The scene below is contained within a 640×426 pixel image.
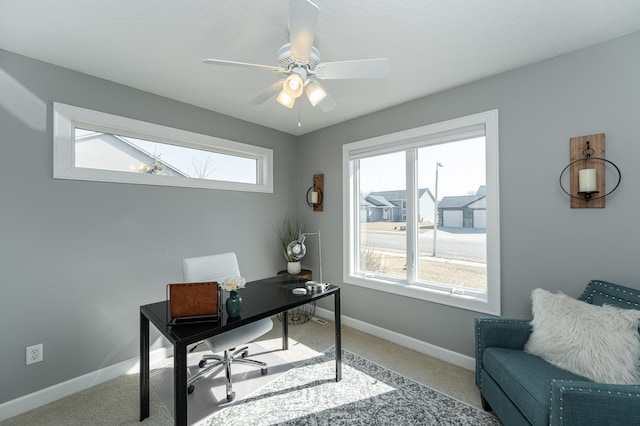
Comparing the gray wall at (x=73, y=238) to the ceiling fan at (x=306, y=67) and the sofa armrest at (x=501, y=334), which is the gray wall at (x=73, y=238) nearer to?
the ceiling fan at (x=306, y=67)

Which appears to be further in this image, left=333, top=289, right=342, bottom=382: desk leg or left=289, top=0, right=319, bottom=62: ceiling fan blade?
left=333, top=289, right=342, bottom=382: desk leg

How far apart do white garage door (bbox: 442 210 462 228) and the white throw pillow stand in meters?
0.96

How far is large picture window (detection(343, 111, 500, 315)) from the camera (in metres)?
2.37

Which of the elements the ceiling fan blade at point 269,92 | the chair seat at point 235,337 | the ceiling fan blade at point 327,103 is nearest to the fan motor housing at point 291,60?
the ceiling fan blade at point 269,92

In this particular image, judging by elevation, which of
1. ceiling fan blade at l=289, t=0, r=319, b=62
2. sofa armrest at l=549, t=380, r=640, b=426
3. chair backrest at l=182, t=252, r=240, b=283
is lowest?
sofa armrest at l=549, t=380, r=640, b=426

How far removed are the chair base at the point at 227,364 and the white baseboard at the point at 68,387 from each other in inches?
24.3

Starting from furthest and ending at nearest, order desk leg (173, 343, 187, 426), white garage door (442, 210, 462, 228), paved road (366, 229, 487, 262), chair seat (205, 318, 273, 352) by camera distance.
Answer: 1. white garage door (442, 210, 462, 228)
2. paved road (366, 229, 487, 262)
3. chair seat (205, 318, 273, 352)
4. desk leg (173, 343, 187, 426)

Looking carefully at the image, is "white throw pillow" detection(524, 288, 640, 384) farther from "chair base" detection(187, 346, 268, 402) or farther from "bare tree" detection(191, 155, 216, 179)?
"bare tree" detection(191, 155, 216, 179)

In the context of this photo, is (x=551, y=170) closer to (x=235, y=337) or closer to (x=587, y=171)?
(x=587, y=171)

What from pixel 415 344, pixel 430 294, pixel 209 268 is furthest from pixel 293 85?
pixel 415 344

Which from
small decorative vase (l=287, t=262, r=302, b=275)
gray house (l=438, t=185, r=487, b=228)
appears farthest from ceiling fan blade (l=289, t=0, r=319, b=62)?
small decorative vase (l=287, t=262, r=302, b=275)

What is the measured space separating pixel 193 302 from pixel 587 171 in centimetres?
274

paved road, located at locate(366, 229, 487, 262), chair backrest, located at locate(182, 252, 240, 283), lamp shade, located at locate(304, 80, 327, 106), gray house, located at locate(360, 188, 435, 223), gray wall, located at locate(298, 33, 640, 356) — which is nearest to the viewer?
lamp shade, located at locate(304, 80, 327, 106)

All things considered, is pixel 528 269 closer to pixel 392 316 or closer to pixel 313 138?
pixel 392 316
